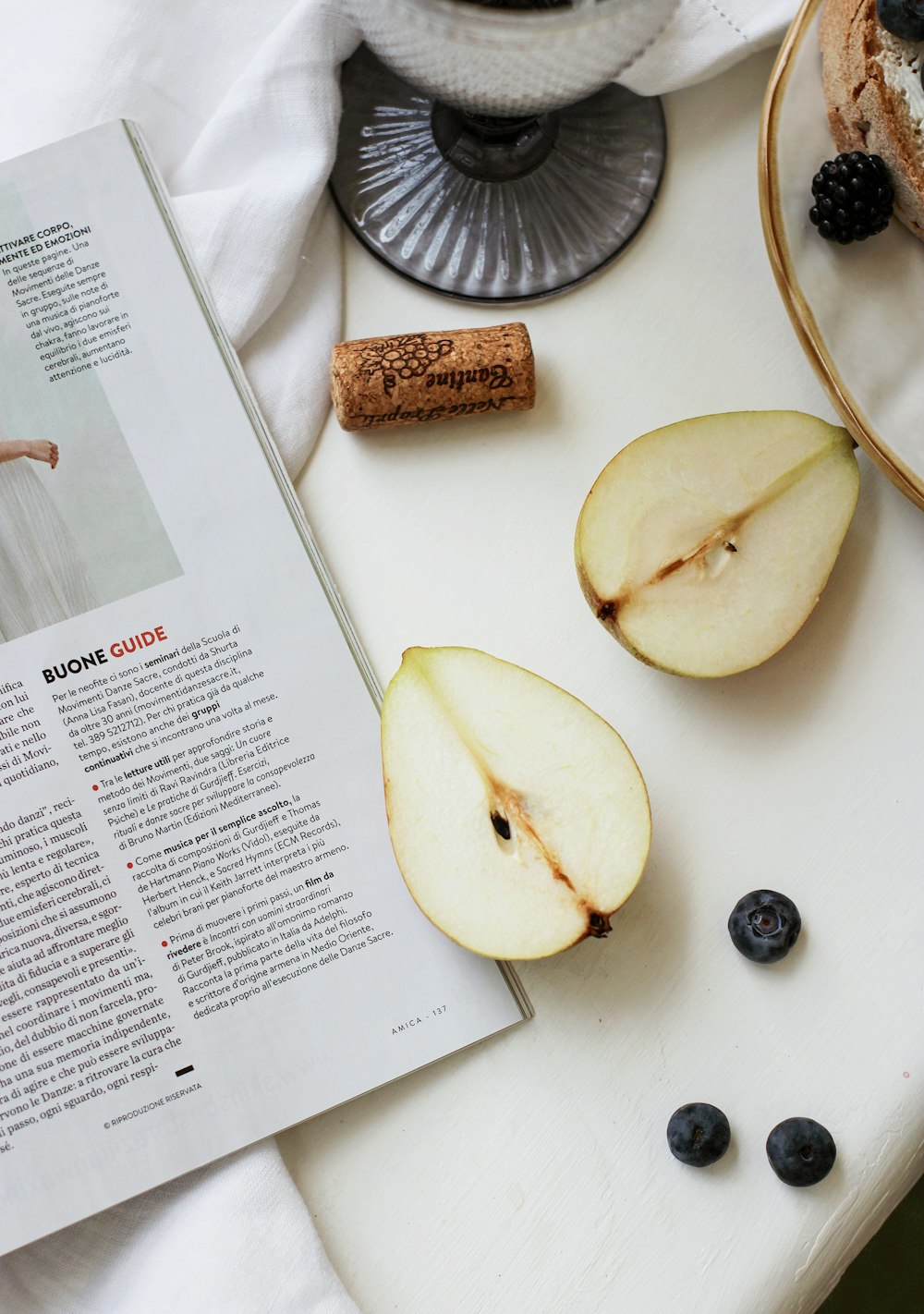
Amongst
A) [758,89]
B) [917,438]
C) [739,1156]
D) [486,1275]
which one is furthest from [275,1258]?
[758,89]

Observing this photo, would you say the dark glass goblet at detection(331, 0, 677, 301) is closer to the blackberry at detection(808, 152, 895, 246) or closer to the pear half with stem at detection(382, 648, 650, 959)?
the blackberry at detection(808, 152, 895, 246)

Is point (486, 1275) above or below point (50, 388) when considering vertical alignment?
below

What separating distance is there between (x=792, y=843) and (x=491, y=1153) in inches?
8.2

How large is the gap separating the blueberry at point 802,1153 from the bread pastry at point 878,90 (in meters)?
0.43

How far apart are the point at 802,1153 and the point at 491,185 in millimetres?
505

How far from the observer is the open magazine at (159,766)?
471mm

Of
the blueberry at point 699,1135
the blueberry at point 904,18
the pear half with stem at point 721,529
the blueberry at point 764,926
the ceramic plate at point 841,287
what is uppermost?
the blueberry at point 904,18

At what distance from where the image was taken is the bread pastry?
1.48 ft

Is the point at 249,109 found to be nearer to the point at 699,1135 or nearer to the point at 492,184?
the point at 492,184

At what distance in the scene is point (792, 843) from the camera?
0.50 meters

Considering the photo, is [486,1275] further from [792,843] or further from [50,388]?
[50,388]

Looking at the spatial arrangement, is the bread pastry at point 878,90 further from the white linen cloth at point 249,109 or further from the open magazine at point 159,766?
the open magazine at point 159,766

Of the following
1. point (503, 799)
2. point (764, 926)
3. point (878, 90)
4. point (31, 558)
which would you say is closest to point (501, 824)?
point (503, 799)

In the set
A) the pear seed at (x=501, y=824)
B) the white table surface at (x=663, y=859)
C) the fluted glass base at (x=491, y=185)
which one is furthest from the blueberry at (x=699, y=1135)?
the fluted glass base at (x=491, y=185)
